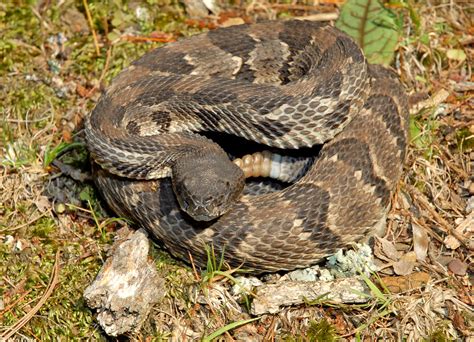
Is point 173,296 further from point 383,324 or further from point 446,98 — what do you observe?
point 446,98

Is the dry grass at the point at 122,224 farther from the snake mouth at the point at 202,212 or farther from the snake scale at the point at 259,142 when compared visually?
the snake mouth at the point at 202,212

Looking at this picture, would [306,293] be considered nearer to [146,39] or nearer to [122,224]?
[122,224]

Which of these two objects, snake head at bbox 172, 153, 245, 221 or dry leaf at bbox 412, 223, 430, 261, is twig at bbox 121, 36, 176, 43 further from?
dry leaf at bbox 412, 223, 430, 261

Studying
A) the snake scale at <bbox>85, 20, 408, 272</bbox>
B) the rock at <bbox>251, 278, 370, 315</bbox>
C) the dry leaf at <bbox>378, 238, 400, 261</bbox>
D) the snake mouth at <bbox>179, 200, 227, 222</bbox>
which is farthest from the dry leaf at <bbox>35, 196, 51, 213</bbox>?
the dry leaf at <bbox>378, 238, 400, 261</bbox>

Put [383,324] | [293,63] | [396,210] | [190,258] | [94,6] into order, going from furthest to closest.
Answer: [94,6], [293,63], [396,210], [190,258], [383,324]

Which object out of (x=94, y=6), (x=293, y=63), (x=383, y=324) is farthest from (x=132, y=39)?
(x=383, y=324)
